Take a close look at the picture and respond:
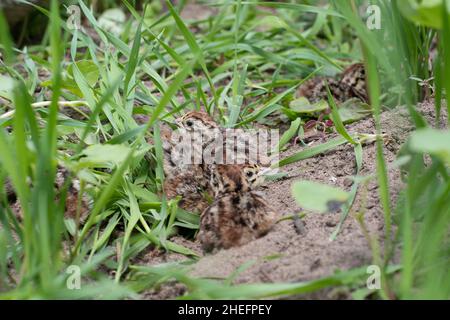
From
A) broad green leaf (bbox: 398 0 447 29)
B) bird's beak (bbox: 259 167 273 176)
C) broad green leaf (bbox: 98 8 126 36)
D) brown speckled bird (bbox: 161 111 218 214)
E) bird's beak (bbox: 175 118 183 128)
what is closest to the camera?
broad green leaf (bbox: 398 0 447 29)

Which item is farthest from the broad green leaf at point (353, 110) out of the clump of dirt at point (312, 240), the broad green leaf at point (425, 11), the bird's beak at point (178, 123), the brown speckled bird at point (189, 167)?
the broad green leaf at point (425, 11)

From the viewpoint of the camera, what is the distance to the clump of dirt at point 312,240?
312cm

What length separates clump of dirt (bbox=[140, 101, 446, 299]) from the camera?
3115 mm

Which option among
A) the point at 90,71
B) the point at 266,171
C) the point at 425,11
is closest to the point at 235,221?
the point at 266,171

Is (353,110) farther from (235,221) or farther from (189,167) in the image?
(235,221)

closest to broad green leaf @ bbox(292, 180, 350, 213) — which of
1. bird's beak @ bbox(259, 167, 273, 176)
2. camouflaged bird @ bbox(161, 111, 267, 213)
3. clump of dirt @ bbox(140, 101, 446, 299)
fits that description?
clump of dirt @ bbox(140, 101, 446, 299)

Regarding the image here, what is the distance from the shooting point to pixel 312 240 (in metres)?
3.38

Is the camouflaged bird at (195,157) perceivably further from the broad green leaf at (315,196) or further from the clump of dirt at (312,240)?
the broad green leaf at (315,196)

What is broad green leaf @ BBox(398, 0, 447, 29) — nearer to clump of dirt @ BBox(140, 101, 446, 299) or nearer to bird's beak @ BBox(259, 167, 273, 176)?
clump of dirt @ BBox(140, 101, 446, 299)

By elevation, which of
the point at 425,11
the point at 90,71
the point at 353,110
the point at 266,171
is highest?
the point at 90,71

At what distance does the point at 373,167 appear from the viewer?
409cm

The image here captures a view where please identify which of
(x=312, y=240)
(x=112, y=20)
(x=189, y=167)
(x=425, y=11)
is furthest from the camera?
(x=112, y=20)
